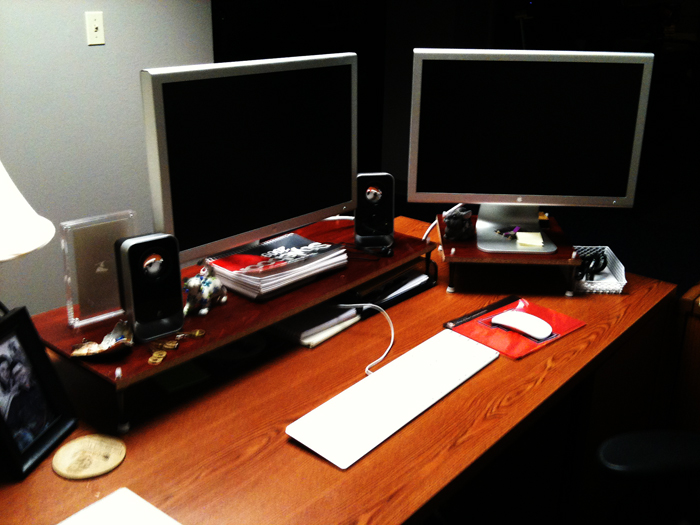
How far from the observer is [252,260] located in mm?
1506

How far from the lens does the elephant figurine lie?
1.36m

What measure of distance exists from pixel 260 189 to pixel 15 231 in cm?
54

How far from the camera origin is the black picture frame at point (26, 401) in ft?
3.38

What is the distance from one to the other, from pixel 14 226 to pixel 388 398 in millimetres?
734

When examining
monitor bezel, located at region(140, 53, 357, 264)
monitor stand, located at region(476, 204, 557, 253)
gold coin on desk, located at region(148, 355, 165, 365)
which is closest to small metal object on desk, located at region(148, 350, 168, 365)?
gold coin on desk, located at region(148, 355, 165, 365)

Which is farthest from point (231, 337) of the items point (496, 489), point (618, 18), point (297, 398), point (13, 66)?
point (618, 18)

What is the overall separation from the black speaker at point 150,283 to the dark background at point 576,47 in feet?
8.51

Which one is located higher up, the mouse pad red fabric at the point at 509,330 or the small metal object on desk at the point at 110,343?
the small metal object on desk at the point at 110,343

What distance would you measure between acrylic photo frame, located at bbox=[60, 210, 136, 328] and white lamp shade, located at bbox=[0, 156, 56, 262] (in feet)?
0.32

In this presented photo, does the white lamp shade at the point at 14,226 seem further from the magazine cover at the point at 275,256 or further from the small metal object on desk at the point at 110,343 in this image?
the magazine cover at the point at 275,256

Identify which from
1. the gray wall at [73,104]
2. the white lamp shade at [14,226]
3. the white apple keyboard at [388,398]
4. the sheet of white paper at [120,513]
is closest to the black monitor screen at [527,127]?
the white apple keyboard at [388,398]

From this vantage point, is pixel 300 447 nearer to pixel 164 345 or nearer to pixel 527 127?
pixel 164 345

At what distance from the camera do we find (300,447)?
1143mm

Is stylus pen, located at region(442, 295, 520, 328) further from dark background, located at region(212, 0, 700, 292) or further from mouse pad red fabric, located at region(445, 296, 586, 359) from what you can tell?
dark background, located at region(212, 0, 700, 292)
